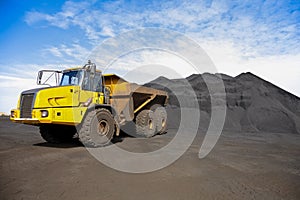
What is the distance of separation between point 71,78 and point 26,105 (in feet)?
5.12

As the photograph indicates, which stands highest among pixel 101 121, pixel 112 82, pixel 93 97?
pixel 112 82

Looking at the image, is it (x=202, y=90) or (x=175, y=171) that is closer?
(x=175, y=171)

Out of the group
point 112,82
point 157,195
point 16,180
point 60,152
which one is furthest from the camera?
point 112,82

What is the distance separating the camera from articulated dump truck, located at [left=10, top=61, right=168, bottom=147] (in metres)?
6.11

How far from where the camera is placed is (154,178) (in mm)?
3861

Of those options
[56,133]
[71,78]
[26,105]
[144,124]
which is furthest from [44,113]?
[144,124]

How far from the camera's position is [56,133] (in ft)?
25.4

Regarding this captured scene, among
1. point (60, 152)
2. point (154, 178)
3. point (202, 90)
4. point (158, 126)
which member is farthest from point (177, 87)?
point (154, 178)

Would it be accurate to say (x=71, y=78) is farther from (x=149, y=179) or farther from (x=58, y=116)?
(x=149, y=179)

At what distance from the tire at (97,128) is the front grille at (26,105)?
1596 mm

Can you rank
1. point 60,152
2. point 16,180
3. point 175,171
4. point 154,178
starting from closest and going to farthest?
point 16,180, point 154,178, point 175,171, point 60,152

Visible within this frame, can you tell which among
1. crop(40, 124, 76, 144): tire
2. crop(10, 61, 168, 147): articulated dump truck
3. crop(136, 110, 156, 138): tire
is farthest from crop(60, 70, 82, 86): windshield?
crop(136, 110, 156, 138): tire

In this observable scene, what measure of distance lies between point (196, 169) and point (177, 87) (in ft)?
55.0

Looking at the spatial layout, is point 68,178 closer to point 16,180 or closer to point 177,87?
point 16,180
